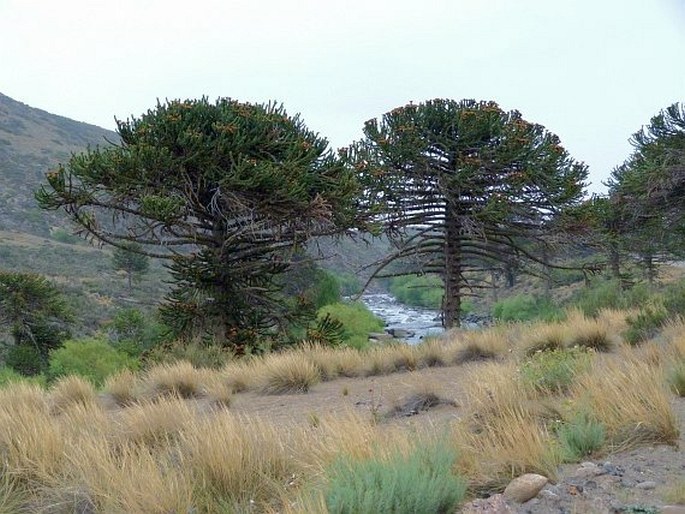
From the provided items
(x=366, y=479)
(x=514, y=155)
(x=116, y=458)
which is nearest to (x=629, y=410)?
(x=366, y=479)

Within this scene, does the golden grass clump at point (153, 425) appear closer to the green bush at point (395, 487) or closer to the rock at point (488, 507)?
the green bush at point (395, 487)

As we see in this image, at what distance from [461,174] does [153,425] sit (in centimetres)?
1093

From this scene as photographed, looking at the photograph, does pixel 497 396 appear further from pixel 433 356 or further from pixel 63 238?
pixel 63 238

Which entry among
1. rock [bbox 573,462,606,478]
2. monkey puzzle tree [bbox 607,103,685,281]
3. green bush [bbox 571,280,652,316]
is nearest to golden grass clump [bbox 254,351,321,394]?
rock [bbox 573,462,606,478]

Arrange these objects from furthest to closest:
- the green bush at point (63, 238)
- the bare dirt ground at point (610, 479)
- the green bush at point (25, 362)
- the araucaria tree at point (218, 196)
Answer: the green bush at point (63, 238) < the green bush at point (25, 362) < the araucaria tree at point (218, 196) < the bare dirt ground at point (610, 479)

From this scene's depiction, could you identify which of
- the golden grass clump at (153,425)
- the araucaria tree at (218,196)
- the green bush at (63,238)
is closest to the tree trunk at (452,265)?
the araucaria tree at (218,196)

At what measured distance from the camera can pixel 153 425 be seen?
16.4 feet

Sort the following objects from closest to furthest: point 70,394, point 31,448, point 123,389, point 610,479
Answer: point 610,479
point 31,448
point 70,394
point 123,389

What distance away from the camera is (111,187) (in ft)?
38.0

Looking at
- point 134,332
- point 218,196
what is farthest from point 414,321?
point 218,196

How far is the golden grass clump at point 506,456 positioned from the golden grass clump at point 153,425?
2.11 m

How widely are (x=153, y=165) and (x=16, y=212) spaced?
201ft

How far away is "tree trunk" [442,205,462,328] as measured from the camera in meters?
15.8

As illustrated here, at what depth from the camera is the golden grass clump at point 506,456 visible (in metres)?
3.42
